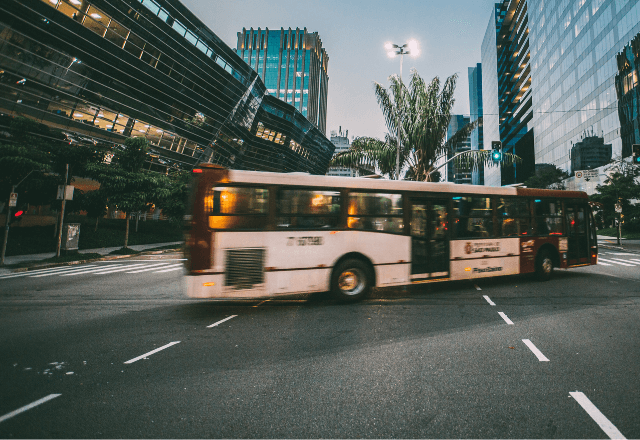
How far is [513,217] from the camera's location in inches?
397

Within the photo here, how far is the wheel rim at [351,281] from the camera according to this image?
7770mm

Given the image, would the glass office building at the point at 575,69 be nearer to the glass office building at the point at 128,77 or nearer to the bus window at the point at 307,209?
the glass office building at the point at 128,77

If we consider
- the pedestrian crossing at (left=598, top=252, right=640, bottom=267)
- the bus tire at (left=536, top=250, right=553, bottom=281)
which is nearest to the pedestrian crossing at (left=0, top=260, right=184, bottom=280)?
the bus tire at (left=536, top=250, right=553, bottom=281)

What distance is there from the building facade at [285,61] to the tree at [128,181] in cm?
12921

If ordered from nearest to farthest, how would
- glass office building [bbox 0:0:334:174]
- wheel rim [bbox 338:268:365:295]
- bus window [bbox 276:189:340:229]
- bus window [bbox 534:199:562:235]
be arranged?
bus window [bbox 276:189:340:229] → wheel rim [bbox 338:268:365:295] → bus window [bbox 534:199:562:235] → glass office building [bbox 0:0:334:174]

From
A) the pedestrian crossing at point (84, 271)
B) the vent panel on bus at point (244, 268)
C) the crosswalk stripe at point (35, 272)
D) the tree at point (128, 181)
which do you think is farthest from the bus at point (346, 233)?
the tree at point (128, 181)

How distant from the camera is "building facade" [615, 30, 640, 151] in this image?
45625mm

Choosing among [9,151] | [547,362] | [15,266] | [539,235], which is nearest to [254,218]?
[547,362]

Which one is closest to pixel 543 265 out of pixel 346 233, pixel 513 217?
pixel 513 217

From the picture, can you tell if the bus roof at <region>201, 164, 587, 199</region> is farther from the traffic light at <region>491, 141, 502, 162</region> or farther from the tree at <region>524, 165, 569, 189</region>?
the tree at <region>524, 165, 569, 189</region>

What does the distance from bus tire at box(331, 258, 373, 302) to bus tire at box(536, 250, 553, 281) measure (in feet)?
20.8

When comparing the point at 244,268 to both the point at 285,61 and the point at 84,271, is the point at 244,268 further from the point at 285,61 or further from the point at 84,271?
the point at 285,61

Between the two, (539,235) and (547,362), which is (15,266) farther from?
(539,235)

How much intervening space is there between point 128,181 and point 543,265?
22345mm
